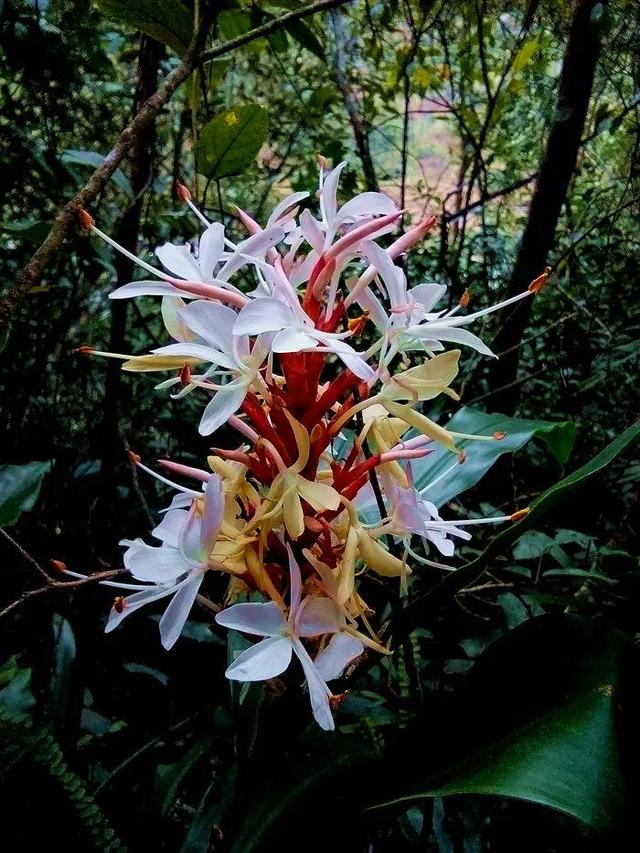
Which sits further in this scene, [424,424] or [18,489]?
[18,489]

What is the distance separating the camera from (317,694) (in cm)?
41

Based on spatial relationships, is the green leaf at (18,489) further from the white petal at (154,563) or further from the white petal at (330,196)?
the white petal at (330,196)

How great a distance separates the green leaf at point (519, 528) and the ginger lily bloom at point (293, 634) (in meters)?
0.08

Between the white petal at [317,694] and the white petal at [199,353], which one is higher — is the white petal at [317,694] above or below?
below

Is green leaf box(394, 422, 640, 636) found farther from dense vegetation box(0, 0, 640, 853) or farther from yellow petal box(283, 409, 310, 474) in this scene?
yellow petal box(283, 409, 310, 474)

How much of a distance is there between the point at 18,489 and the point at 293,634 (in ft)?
1.57

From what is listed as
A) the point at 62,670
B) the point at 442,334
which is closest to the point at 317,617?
the point at 442,334

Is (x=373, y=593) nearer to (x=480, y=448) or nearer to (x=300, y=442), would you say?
(x=480, y=448)

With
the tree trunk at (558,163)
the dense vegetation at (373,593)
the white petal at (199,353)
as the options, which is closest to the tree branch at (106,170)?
the dense vegetation at (373,593)

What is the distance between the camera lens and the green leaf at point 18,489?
0.70 m

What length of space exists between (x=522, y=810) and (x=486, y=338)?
0.96 m

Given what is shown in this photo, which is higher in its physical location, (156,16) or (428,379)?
(156,16)

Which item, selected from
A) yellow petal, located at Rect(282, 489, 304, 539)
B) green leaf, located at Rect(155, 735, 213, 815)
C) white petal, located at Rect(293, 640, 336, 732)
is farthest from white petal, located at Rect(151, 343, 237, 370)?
green leaf, located at Rect(155, 735, 213, 815)

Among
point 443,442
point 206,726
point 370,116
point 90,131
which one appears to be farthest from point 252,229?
point 370,116
